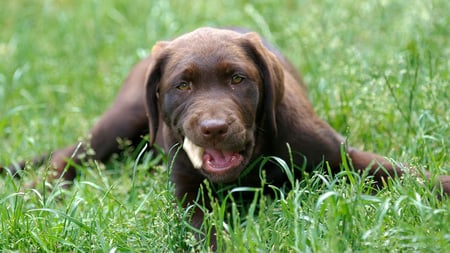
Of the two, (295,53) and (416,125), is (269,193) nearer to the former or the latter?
(416,125)

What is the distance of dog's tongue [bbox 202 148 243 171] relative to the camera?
443 cm

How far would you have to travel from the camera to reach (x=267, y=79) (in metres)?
4.56

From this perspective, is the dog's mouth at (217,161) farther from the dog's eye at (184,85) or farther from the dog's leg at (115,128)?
the dog's leg at (115,128)

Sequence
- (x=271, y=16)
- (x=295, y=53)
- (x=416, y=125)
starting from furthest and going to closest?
1. (x=271, y=16)
2. (x=295, y=53)
3. (x=416, y=125)

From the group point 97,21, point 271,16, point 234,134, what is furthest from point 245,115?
point 97,21

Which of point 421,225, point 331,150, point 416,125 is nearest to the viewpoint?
point 421,225

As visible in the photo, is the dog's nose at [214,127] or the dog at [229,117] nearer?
the dog's nose at [214,127]

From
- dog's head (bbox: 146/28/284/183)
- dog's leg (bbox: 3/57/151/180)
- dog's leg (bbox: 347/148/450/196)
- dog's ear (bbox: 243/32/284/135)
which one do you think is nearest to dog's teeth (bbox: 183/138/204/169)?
dog's head (bbox: 146/28/284/183)

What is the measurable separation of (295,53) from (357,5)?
0.98 m

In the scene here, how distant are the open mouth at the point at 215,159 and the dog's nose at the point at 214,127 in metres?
0.23

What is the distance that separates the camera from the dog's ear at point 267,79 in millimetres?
4562

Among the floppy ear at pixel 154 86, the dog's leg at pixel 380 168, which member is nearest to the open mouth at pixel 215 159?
the floppy ear at pixel 154 86

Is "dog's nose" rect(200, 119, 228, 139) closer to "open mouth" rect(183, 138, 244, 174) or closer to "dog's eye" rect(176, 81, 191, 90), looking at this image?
"open mouth" rect(183, 138, 244, 174)

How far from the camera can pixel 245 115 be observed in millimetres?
4441
